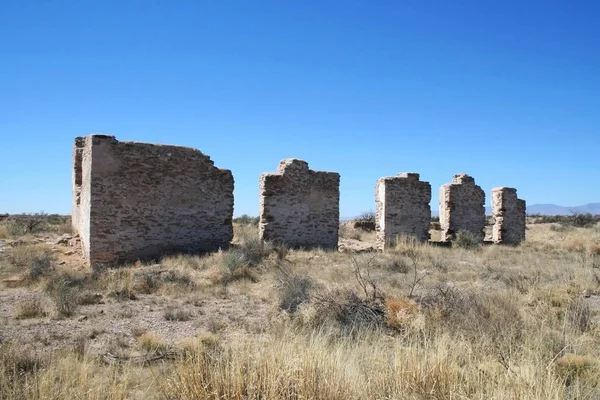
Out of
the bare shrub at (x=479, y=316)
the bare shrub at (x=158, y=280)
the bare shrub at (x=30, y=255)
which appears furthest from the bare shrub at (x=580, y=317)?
the bare shrub at (x=30, y=255)

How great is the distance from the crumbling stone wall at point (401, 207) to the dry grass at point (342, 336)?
11.1 feet

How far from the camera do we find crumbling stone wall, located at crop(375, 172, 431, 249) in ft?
59.5

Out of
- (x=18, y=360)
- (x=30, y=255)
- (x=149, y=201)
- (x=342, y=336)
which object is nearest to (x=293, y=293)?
(x=342, y=336)

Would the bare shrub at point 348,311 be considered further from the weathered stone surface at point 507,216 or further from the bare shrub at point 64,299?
the weathered stone surface at point 507,216

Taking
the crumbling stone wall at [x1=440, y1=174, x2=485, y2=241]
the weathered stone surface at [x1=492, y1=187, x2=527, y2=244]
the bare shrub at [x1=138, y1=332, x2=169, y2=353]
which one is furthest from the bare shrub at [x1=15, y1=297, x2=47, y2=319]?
the weathered stone surface at [x1=492, y1=187, x2=527, y2=244]

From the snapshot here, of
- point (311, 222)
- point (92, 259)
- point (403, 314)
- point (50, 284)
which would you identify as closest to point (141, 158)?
point (92, 259)

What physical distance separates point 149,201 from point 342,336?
9.66 m

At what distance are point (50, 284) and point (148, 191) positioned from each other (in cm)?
440

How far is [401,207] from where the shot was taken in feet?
60.4

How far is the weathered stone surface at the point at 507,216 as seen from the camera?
21.6 metres

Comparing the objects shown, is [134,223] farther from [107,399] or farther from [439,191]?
[439,191]

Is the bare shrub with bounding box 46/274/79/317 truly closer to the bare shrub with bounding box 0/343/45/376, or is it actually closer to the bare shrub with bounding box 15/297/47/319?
the bare shrub with bounding box 15/297/47/319

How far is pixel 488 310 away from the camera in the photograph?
21.9 ft

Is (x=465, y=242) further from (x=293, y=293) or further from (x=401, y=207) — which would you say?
(x=293, y=293)
